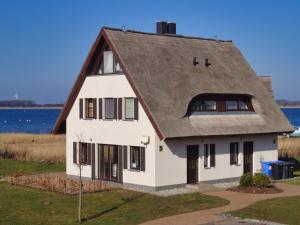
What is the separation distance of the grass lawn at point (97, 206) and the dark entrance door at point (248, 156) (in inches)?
266

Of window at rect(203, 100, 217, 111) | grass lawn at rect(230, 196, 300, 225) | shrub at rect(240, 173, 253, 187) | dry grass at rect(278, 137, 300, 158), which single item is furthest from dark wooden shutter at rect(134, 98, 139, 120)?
dry grass at rect(278, 137, 300, 158)

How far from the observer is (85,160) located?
3422 cm

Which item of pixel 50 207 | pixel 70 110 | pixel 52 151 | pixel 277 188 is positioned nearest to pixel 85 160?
pixel 70 110

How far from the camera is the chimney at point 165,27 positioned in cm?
3670

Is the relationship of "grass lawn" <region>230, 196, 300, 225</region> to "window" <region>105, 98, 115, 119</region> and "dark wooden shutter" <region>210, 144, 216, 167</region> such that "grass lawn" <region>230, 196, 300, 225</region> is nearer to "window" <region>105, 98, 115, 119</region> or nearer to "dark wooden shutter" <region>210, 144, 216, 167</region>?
"dark wooden shutter" <region>210, 144, 216, 167</region>

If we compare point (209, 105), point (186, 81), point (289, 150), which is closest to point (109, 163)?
point (186, 81)

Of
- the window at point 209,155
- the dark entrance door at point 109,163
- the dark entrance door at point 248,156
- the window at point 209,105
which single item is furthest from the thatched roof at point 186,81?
the dark entrance door at point 109,163

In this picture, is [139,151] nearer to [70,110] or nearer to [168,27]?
[70,110]

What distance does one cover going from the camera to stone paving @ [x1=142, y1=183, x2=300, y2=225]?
72.8 feet

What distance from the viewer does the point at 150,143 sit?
29688 mm

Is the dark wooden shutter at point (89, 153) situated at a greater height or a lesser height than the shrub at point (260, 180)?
greater

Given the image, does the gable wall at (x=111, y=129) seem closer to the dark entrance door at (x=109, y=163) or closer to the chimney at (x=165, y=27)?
the dark entrance door at (x=109, y=163)

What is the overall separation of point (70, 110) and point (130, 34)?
6.25 m

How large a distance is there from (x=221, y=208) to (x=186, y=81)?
916 cm
